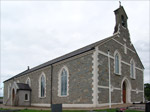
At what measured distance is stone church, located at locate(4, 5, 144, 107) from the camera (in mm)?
21422

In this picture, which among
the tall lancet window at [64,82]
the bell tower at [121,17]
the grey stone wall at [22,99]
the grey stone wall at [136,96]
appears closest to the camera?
the tall lancet window at [64,82]

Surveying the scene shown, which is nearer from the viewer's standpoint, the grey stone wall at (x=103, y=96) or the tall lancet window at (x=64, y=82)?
the grey stone wall at (x=103, y=96)

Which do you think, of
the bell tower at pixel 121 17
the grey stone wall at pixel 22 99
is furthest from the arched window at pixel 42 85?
the bell tower at pixel 121 17

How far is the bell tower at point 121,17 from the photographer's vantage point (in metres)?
27.4

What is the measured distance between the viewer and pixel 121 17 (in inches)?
1110

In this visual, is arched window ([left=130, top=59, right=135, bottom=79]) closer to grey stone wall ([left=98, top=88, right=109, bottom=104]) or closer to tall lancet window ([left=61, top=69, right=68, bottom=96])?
grey stone wall ([left=98, top=88, right=109, bottom=104])

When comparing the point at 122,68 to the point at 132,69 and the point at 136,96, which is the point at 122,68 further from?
the point at 136,96

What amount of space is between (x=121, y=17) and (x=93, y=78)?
12.1 meters

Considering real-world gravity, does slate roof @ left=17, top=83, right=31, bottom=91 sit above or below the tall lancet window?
below

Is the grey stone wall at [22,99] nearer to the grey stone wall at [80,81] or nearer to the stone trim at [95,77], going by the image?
the grey stone wall at [80,81]

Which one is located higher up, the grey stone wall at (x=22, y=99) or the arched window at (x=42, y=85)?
the arched window at (x=42, y=85)

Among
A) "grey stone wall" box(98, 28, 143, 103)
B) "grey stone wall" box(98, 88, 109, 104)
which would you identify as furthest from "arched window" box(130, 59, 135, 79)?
"grey stone wall" box(98, 88, 109, 104)

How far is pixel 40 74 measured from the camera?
32250 millimetres

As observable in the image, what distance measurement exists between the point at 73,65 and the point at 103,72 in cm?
422
